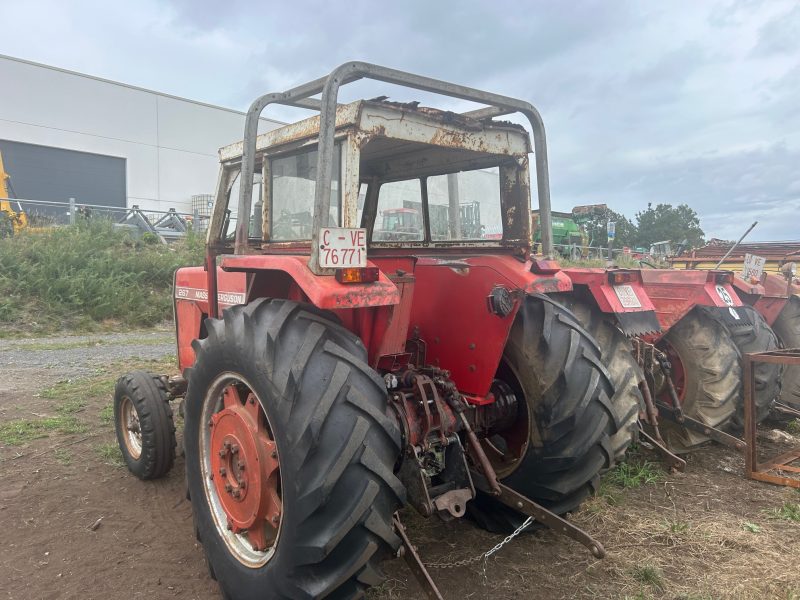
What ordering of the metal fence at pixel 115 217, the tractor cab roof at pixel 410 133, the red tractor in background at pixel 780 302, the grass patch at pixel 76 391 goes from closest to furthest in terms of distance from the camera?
the tractor cab roof at pixel 410 133, the grass patch at pixel 76 391, the red tractor in background at pixel 780 302, the metal fence at pixel 115 217

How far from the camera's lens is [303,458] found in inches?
84.5

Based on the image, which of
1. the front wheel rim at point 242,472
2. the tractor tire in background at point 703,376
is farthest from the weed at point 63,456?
the tractor tire in background at point 703,376

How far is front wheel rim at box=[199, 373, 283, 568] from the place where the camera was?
2510mm

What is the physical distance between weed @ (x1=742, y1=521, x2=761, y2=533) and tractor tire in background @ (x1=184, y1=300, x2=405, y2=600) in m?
2.48

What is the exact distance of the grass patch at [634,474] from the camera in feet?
14.0

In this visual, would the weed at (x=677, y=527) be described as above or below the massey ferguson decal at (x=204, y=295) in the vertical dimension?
below

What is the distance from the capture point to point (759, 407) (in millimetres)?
5297

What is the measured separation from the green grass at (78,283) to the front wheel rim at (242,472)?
937 cm

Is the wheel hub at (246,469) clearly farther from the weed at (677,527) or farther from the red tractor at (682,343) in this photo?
the red tractor at (682,343)

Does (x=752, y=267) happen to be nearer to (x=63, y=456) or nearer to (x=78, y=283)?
(x=63, y=456)

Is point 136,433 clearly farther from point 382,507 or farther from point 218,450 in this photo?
point 382,507

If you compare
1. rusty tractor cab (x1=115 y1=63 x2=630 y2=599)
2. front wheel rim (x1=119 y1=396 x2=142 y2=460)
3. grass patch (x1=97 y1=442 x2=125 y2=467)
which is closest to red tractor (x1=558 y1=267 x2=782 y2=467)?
rusty tractor cab (x1=115 y1=63 x2=630 y2=599)

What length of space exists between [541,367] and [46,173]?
92.6 feet

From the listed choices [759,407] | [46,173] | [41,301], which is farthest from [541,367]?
[46,173]
